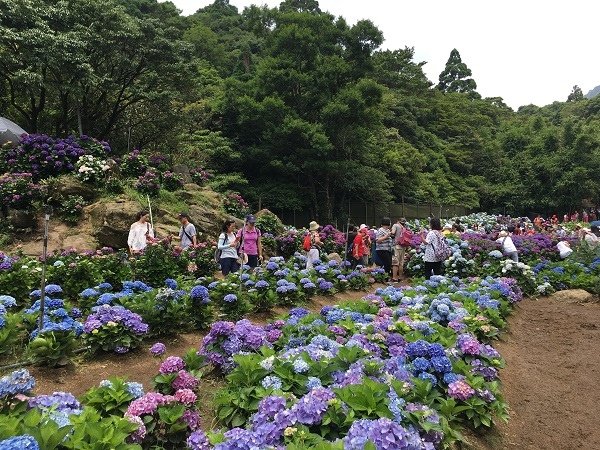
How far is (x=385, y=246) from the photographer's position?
10.3 metres

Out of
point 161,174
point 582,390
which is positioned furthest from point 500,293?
point 161,174

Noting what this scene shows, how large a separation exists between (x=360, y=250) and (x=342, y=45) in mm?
16645

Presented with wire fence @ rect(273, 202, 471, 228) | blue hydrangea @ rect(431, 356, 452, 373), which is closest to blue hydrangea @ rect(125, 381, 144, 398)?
blue hydrangea @ rect(431, 356, 452, 373)

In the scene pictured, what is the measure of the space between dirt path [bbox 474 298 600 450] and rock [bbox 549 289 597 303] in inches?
31.7

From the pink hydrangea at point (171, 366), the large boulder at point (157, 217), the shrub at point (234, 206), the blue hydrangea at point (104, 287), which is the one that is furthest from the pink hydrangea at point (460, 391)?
the shrub at point (234, 206)

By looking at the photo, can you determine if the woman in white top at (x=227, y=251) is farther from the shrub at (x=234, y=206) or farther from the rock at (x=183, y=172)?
the rock at (x=183, y=172)

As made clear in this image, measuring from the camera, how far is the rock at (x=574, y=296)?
27.9 ft

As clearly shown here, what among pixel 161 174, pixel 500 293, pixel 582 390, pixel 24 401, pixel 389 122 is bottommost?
pixel 582 390

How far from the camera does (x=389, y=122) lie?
37562 mm

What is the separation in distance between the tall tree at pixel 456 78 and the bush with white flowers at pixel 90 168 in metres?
63.4

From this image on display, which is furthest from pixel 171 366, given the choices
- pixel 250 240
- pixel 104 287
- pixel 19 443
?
pixel 250 240

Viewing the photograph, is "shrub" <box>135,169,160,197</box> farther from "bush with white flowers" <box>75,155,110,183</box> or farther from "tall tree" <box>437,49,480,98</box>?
"tall tree" <box>437,49,480,98</box>

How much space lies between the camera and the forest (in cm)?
1498

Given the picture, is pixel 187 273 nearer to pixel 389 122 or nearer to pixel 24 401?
pixel 24 401
